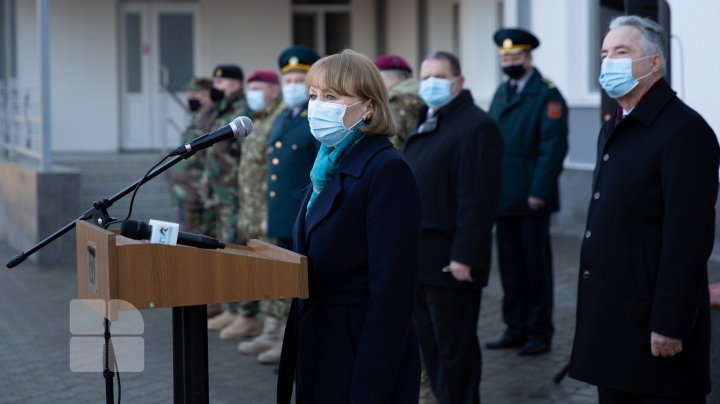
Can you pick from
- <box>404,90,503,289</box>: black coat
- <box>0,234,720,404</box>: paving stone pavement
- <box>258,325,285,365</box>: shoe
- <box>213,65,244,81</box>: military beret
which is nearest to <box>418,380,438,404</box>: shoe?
<box>0,234,720,404</box>: paving stone pavement

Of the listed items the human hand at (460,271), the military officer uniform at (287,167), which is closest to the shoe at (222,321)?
the military officer uniform at (287,167)

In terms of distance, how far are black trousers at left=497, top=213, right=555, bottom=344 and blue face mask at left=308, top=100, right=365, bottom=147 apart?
14.7 ft

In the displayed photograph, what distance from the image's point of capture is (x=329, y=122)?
11.7ft

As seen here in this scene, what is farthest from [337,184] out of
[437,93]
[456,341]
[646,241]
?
[437,93]

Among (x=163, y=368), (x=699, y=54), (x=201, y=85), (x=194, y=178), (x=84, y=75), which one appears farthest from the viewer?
(x=84, y=75)

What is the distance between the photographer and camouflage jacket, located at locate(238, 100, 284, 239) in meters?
8.00

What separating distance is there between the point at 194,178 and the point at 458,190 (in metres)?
4.03

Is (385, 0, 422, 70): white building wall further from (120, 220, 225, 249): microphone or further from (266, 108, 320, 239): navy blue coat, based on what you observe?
(120, 220, 225, 249): microphone

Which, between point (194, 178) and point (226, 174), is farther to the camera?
point (194, 178)

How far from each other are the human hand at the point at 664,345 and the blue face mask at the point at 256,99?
195 inches

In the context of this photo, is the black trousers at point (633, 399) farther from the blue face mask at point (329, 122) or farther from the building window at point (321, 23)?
the building window at point (321, 23)

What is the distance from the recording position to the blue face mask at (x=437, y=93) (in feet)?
19.7

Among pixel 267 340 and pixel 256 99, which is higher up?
pixel 256 99

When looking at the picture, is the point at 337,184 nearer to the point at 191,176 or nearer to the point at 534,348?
the point at 534,348
